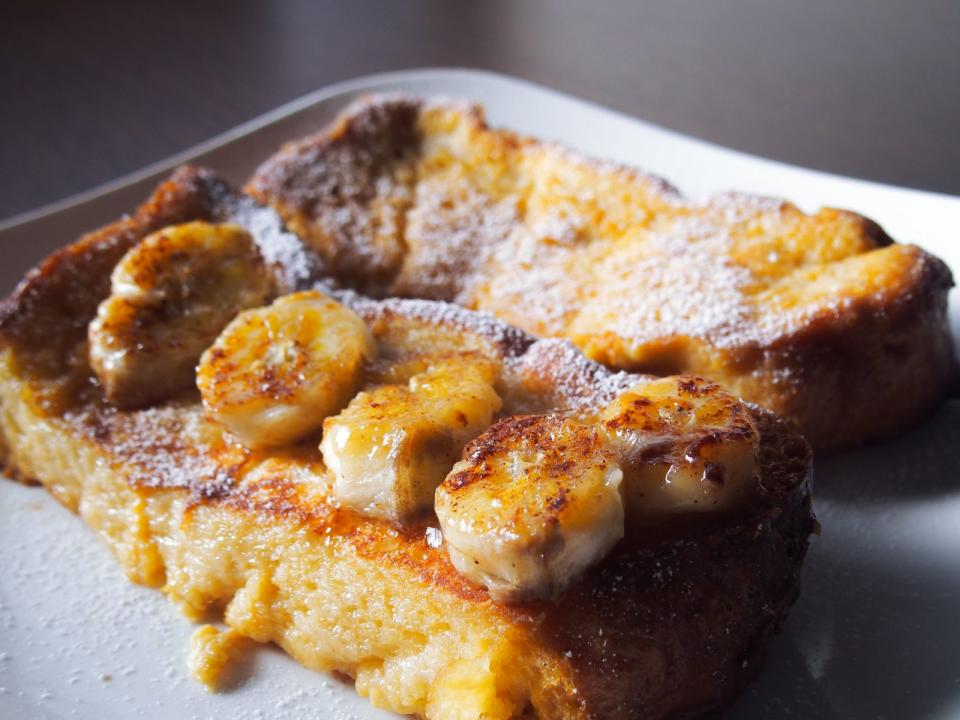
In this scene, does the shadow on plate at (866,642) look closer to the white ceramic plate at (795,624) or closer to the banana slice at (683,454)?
the white ceramic plate at (795,624)

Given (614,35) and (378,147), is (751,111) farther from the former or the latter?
(378,147)

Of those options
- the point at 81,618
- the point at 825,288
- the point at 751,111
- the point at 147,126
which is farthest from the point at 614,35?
the point at 81,618

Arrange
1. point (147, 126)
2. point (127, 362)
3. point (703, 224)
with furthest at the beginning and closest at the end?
point (147, 126)
point (703, 224)
point (127, 362)

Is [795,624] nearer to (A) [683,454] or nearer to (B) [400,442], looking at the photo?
(A) [683,454]

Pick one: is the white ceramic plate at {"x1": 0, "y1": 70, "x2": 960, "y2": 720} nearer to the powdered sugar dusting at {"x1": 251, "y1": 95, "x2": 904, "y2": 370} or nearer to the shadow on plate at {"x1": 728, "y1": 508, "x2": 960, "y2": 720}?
the shadow on plate at {"x1": 728, "y1": 508, "x2": 960, "y2": 720}

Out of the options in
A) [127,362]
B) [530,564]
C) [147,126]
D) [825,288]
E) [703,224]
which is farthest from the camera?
[147,126]

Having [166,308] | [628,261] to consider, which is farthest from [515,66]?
[166,308]

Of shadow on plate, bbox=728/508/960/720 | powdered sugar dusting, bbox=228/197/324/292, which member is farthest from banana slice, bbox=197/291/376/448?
shadow on plate, bbox=728/508/960/720
